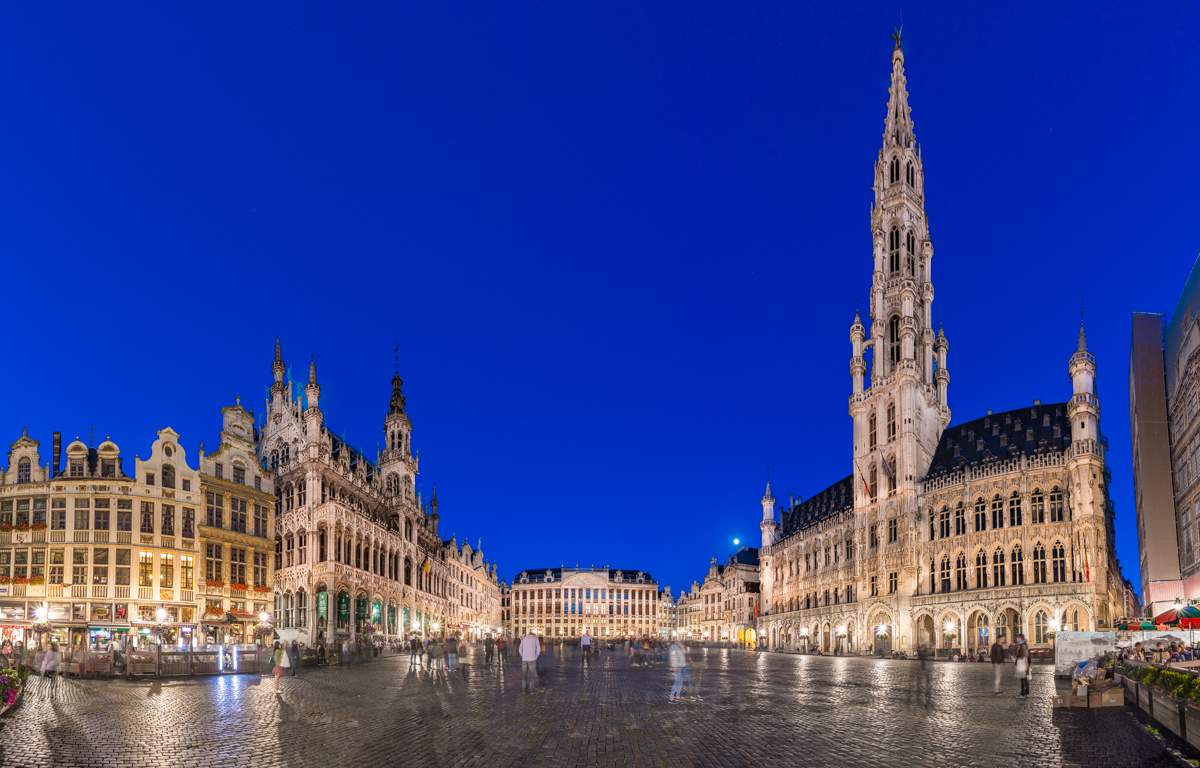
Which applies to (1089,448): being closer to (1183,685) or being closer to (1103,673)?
(1103,673)

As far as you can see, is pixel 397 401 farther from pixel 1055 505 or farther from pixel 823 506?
pixel 1055 505

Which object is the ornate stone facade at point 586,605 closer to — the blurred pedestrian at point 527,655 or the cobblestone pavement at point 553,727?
the cobblestone pavement at point 553,727

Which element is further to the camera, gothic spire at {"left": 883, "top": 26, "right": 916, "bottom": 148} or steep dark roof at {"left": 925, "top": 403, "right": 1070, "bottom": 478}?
gothic spire at {"left": 883, "top": 26, "right": 916, "bottom": 148}

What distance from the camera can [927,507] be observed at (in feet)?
231

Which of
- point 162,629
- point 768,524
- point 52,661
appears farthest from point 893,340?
point 52,661

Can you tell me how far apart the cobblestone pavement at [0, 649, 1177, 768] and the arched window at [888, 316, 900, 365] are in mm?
55432

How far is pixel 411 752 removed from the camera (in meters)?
14.2

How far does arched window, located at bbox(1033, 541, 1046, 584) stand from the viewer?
60281 mm

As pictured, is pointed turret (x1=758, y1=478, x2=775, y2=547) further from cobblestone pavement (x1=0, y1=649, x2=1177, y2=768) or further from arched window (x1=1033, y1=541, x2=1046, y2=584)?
cobblestone pavement (x1=0, y1=649, x2=1177, y2=768)

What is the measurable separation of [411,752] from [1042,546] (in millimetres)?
57536

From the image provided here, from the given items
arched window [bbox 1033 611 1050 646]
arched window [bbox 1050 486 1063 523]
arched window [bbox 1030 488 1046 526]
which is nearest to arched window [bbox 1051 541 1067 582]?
arched window [bbox 1050 486 1063 523]

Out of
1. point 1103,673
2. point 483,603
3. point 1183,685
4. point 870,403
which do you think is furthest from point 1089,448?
point 483,603

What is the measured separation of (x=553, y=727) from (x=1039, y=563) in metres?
53.5

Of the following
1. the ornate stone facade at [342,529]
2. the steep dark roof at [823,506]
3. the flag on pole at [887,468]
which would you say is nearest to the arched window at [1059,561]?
the flag on pole at [887,468]
